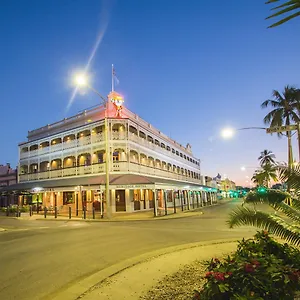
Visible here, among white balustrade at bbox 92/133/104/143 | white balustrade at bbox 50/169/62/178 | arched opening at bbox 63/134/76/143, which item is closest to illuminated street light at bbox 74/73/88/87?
white balustrade at bbox 92/133/104/143

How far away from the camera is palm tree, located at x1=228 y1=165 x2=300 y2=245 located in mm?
4860

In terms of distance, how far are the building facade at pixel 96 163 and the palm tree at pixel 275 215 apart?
1866 cm

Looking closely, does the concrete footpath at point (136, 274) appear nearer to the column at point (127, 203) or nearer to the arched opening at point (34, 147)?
the column at point (127, 203)

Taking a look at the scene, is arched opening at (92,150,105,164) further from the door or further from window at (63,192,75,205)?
window at (63,192,75,205)

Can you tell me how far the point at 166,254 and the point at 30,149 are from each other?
36327mm

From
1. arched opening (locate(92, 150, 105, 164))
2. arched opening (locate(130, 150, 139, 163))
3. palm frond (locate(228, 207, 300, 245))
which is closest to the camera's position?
palm frond (locate(228, 207, 300, 245))

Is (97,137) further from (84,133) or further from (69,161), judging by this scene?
(69,161)

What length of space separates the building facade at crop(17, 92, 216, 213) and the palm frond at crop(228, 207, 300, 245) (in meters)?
18.8

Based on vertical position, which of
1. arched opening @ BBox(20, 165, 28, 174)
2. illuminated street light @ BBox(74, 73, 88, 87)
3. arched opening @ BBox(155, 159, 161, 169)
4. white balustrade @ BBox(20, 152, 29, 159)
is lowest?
arched opening @ BBox(155, 159, 161, 169)

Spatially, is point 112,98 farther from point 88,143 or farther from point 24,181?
point 24,181

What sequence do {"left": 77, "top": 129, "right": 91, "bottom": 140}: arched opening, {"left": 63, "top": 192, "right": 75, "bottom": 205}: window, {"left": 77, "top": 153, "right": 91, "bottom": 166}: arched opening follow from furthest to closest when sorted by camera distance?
1. {"left": 63, "top": 192, "right": 75, "bottom": 205}: window
2. {"left": 77, "top": 129, "right": 91, "bottom": 140}: arched opening
3. {"left": 77, "top": 153, "right": 91, "bottom": 166}: arched opening

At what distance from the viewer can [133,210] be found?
27328 millimetres

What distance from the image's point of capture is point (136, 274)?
5.98 meters

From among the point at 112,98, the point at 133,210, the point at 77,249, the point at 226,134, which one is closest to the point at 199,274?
the point at 77,249
